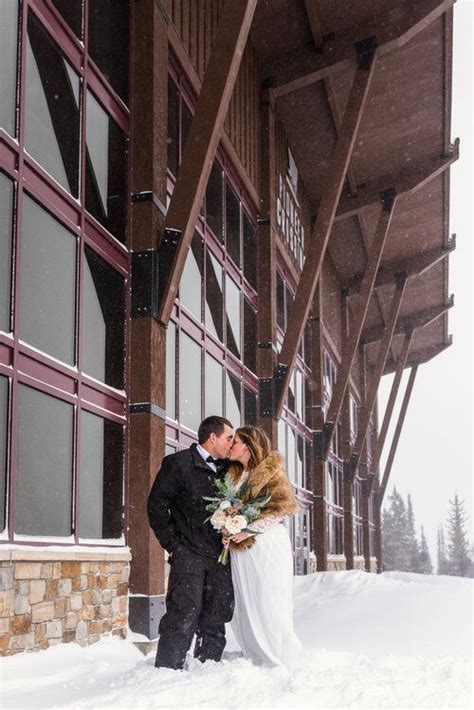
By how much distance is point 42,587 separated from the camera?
7.60m

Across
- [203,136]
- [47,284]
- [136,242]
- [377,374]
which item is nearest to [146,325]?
[136,242]

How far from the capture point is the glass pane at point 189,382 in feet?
41.2

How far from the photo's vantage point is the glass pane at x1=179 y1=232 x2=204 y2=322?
1302 cm

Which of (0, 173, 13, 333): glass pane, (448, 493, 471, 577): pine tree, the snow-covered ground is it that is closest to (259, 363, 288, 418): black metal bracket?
the snow-covered ground

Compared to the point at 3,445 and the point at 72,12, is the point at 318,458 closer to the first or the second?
the point at 72,12

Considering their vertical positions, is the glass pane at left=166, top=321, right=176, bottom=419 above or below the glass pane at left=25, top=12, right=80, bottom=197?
below

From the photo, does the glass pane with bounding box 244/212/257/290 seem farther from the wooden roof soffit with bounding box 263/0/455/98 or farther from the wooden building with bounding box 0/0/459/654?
the wooden roof soffit with bounding box 263/0/455/98

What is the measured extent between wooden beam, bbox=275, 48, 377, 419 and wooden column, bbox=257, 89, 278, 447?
282 millimetres

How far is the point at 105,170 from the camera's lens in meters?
10.3

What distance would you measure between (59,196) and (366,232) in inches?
748

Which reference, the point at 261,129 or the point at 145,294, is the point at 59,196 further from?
the point at 261,129

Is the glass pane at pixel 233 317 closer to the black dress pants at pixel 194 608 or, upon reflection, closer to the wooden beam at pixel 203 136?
the wooden beam at pixel 203 136

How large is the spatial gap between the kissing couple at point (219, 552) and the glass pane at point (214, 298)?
778 cm

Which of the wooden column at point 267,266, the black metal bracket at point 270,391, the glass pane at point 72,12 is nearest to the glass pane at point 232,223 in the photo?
the wooden column at point 267,266
